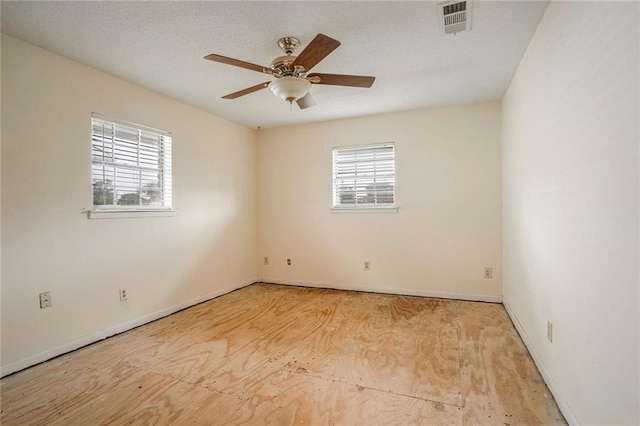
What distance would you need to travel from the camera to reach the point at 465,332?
9.21 ft

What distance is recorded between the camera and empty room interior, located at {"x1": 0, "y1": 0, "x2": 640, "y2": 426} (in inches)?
58.9

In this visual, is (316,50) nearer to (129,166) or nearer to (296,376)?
(296,376)

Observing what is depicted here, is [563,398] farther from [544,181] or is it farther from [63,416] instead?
[63,416]

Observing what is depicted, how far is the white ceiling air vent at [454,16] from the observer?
1875 mm

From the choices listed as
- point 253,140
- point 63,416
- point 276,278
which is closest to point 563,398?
point 63,416

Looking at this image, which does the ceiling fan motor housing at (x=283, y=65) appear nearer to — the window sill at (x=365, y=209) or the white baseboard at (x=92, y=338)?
the window sill at (x=365, y=209)

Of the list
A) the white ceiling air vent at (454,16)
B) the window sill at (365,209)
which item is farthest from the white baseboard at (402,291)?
the white ceiling air vent at (454,16)

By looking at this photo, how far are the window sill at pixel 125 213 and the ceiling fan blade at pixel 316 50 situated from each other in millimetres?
2153

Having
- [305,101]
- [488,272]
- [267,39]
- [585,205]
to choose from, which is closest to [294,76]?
[267,39]

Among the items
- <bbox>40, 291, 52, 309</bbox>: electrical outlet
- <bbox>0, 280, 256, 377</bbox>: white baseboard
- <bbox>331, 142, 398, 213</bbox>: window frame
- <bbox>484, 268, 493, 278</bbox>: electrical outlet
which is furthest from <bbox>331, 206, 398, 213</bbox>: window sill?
<bbox>40, 291, 52, 309</bbox>: electrical outlet

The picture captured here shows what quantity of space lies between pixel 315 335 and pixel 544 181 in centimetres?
217

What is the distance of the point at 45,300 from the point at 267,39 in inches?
103

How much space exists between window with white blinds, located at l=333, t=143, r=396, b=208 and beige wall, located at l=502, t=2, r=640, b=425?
1.87m

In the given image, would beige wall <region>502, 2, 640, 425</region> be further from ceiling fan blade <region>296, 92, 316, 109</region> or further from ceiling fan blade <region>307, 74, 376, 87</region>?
ceiling fan blade <region>296, 92, 316, 109</region>
